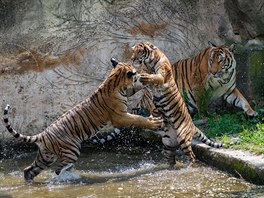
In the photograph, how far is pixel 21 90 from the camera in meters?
9.44

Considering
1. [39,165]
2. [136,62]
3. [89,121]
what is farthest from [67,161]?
[136,62]

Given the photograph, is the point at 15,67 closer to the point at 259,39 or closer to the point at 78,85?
the point at 78,85

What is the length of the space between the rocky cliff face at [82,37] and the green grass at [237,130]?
3.52 ft

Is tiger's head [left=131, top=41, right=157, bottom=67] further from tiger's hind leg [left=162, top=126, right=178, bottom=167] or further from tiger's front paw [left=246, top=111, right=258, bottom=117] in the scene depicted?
tiger's front paw [left=246, top=111, right=258, bottom=117]

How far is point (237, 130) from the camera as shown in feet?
27.7

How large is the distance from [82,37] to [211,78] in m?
1.89

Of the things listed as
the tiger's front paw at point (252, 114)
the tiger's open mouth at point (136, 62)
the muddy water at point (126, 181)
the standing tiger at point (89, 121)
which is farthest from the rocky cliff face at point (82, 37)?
the standing tiger at point (89, 121)

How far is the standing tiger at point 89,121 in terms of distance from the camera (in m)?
7.60

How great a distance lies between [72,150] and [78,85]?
2.18m

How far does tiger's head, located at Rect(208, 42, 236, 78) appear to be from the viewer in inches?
369

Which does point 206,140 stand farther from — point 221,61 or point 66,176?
point 221,61

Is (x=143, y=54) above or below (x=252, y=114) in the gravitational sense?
above

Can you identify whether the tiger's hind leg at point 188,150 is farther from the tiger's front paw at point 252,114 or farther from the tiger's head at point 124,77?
the tiger's front paw at point 252,114

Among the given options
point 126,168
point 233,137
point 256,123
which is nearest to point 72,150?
point 126,168
